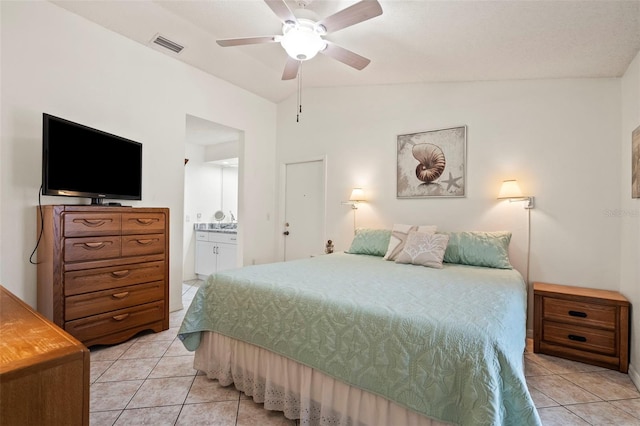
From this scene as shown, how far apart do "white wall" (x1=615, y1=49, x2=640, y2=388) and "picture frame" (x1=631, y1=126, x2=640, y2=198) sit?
63 millimetres

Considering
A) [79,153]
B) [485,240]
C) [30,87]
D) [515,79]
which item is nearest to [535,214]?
[485,240]

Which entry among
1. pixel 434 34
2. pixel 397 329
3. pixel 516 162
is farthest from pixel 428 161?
pixel 397 329

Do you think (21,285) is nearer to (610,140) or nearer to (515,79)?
(515,79)

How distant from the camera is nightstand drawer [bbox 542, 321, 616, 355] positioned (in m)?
2.28

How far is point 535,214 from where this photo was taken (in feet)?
9.44

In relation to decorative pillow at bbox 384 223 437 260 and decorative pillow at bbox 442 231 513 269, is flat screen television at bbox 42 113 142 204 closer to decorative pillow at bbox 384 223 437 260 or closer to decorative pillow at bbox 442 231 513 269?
decorative pillow at bbox 384 223 437 260

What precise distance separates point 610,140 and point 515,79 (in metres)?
0.97

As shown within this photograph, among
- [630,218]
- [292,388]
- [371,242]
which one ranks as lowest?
[292,388]

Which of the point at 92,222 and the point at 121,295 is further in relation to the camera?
the point at 121,295

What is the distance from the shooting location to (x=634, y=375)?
6.89 ft

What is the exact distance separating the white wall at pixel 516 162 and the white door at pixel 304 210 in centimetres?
29

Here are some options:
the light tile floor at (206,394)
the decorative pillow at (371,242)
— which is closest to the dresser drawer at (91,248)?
the light tile floor at (206,394)

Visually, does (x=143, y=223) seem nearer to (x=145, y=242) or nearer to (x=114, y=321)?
(x=145, y=242)

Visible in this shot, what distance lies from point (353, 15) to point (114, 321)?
→ 297 centimetres
